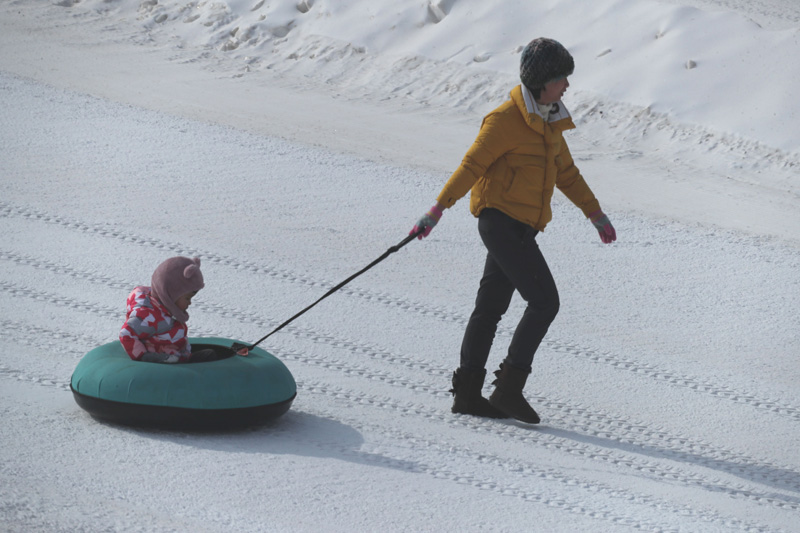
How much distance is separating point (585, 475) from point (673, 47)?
790cm

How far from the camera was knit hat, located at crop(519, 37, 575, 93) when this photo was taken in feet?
14.3

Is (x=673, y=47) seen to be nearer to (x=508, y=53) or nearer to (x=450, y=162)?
(x=508, y=53)

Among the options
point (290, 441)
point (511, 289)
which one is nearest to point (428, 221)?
point (511, 289)

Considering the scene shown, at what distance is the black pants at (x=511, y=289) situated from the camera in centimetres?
447

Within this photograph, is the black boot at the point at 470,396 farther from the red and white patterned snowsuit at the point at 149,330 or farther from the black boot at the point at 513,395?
the red and white patterned snowsuit at the point at 149,330

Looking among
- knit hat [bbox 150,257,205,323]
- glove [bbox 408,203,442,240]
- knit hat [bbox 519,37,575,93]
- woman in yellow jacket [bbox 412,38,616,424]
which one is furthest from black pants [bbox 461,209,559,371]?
knit hat [bbox 150,257,205,323]

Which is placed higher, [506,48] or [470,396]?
[506,48]

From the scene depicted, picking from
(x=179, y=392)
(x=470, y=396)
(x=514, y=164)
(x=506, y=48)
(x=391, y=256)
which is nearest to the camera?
(x=179, y=392)

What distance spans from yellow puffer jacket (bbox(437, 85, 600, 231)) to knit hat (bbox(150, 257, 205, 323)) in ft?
3.34

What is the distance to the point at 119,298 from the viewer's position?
598 centimetres

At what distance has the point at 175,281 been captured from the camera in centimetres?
431

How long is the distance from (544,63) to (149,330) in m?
1.89

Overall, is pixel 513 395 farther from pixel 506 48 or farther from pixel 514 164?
pixel 506 48

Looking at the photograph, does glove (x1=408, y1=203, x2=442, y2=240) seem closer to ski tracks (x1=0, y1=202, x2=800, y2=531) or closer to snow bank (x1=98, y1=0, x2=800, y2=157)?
ski tracks (x1=0, y1=202, x2=800, y2=531)
